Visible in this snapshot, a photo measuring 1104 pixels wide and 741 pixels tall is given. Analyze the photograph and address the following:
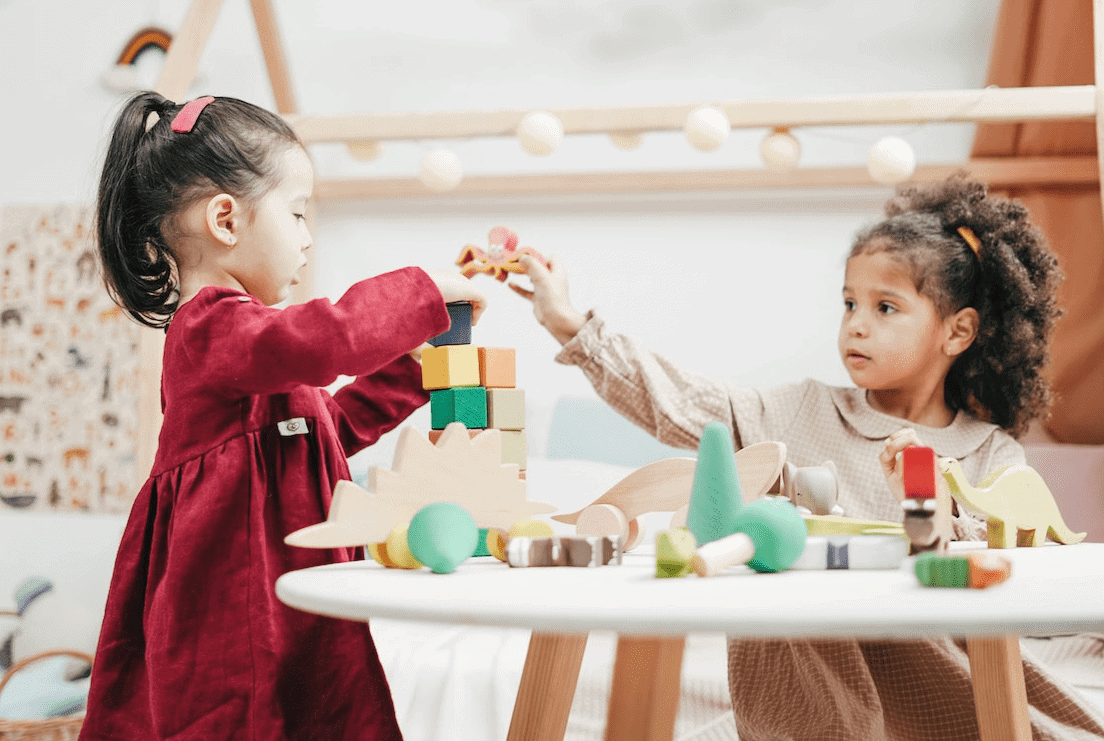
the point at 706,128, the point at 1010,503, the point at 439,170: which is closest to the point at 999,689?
the point at 1010,503

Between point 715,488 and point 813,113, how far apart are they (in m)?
1.07

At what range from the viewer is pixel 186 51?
5.16ft

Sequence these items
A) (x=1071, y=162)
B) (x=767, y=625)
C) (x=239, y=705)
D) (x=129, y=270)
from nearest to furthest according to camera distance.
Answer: (x=767, y=625) → (x=239, y=705) → (x=129, y=270) → (x=1071, y=162)

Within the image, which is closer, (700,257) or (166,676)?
(166,676)

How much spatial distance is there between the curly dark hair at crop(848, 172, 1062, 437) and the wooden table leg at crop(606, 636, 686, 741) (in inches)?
31.4

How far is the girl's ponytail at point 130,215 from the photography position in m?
0.85

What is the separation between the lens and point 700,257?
79.0 inches

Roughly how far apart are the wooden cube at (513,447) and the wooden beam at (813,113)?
2.95 ft

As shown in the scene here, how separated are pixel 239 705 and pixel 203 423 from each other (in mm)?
211

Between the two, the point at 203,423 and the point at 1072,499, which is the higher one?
the point at 203,423

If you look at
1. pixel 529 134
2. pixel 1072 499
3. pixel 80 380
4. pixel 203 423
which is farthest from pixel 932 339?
pixel 80 380

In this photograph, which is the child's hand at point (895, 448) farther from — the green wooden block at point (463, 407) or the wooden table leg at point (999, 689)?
the green wooden block at point (463, 407)

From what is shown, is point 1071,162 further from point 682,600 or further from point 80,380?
point 80,380

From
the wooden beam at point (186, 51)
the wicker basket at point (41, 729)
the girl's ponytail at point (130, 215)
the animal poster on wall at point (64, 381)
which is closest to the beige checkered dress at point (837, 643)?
the girl's ponytail at point (130, 215)
